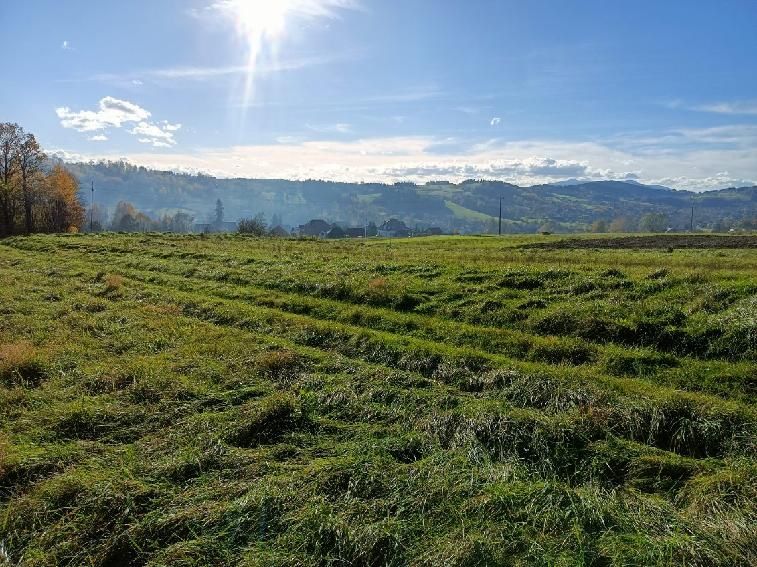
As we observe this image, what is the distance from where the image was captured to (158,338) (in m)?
14.2

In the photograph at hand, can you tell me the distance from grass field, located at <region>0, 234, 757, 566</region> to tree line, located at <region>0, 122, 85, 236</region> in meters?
70.1

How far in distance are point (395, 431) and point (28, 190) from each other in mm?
86049

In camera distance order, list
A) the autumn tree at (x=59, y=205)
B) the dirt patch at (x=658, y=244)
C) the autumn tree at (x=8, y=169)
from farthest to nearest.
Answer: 1. the autumn tree at (x=59, y=205)
2. the autumn tree at (x=8, y=169)
3. the dirt patch at (x=658, y=244)

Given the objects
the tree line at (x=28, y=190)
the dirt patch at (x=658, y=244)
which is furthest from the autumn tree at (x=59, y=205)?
the dirt patch at (x=658, y=244)

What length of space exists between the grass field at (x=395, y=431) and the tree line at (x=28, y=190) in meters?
70.1

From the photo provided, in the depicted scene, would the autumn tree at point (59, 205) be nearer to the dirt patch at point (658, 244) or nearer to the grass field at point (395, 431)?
the dirt patch at point (658, 244)

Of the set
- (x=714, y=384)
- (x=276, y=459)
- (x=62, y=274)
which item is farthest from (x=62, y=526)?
(x=62, y=274)

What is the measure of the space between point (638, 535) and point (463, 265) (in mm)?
17616

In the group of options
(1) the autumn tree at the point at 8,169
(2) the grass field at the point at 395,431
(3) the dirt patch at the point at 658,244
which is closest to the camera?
(2) the grass field at the point at 395,431

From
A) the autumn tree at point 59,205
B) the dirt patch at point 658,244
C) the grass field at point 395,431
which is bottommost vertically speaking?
the grass field at point 395,431

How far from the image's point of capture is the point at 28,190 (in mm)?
75375

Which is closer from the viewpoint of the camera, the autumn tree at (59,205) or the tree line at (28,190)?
the tree line at (28,190)

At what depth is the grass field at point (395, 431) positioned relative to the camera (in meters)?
6.03

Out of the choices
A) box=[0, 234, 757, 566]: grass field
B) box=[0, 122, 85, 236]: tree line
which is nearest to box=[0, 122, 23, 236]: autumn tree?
box=[0, 122, 85, 236]: tree line
